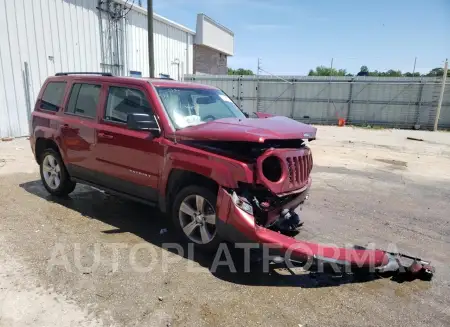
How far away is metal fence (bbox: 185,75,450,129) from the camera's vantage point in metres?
20.2

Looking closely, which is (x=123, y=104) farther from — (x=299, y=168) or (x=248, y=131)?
(x=299, y=168)

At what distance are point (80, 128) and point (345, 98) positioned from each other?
1921 centimetres

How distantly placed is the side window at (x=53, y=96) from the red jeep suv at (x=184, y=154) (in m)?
0.02

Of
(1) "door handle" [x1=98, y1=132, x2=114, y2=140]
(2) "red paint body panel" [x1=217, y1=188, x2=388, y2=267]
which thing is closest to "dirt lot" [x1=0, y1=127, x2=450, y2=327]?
(2) "red paint body panel" [x1=217, y1=188, x2=388, y2=267]

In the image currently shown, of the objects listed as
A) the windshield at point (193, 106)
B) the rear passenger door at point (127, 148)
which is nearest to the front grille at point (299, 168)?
the windshield at point (193, 106)

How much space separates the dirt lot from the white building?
659cm

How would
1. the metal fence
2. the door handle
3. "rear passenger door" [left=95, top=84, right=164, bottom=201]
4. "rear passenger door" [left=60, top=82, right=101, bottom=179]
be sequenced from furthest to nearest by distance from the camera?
1. the metal fence
2. "rear passenger door" [left=60, top=82, right=101, bottom=179]
3. the door handle
4. "rear passenger door" [left=95, top=84, right=164, bottom=201]

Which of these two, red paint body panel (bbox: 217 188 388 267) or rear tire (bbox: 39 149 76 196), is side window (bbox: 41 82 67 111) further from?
red paint body panel (bbox: 217 188 388 267)

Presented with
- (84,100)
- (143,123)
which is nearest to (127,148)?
(143,123)

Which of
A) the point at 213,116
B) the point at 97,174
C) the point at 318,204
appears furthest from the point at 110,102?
the point at 318,204

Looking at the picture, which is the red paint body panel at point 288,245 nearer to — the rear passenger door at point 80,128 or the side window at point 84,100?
the rear passenger door at point 80,128

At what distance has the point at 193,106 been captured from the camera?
4555 millimetres

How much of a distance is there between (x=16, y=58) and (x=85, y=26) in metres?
3.53

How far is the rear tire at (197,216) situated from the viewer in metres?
3.71
